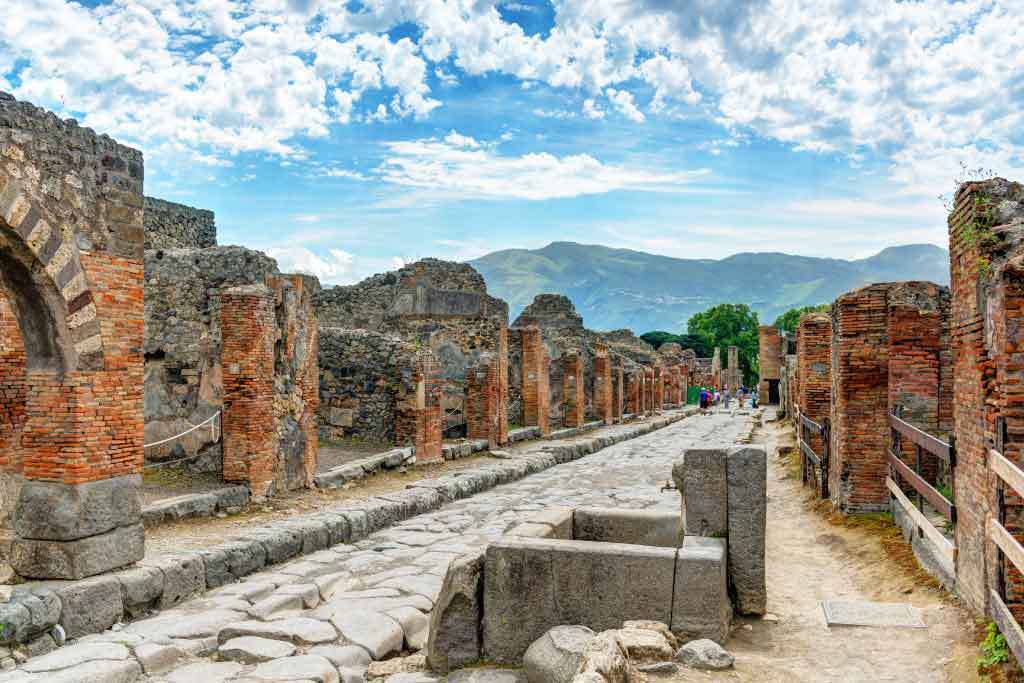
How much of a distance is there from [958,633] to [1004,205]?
2980 millimetres

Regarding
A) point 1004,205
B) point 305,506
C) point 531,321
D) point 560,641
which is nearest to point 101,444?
point 305,506

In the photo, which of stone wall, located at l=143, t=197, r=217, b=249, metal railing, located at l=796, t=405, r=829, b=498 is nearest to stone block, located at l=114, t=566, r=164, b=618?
metal railing, located at l=796, t=405, r=829, b=498

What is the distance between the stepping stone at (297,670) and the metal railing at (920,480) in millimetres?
4813

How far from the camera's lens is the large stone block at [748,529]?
5.85 metres

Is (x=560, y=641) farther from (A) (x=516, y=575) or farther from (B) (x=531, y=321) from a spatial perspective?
(B) (x=531, y=321)

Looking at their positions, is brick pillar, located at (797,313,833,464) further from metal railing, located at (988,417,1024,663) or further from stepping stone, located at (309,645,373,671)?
stepping stone, located at (309,645,373,671)

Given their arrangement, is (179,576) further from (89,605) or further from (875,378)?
(875,378)

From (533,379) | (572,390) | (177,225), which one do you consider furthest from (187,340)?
(572,390)

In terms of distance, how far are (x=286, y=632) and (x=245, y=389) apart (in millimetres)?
4853

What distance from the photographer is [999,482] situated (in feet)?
16.7

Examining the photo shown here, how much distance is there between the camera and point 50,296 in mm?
6949

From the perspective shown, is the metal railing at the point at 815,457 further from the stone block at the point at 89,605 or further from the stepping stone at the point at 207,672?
the stone block at the point at 89,605

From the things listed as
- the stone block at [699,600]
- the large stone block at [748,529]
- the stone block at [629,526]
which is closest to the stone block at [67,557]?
the stone block at [629,526]

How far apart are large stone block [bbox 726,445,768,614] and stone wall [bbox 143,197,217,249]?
61.4 feet
